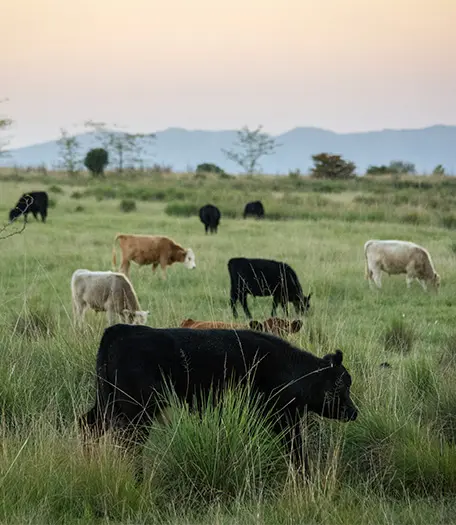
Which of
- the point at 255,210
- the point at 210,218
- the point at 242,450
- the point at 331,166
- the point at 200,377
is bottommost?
the point at 255,210

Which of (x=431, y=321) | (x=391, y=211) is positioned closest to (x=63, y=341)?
(x=431, y=321)

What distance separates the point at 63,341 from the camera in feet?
22.9

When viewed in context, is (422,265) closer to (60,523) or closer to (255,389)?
(255,389)

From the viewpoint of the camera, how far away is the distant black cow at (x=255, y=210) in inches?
1190

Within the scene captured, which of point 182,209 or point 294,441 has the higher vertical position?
point 294,441

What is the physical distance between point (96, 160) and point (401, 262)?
157 ft

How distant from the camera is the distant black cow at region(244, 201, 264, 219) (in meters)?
30.2

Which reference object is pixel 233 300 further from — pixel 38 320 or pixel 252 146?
pixel 252 146

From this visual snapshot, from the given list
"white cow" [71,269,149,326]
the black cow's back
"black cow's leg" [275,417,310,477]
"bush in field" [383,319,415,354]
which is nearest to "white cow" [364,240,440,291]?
the black cow's back

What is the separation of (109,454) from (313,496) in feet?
3.85

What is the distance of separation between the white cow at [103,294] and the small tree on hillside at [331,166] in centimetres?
6145

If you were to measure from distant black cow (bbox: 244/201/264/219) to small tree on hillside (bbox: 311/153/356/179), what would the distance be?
41775mm

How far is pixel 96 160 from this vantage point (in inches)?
2376

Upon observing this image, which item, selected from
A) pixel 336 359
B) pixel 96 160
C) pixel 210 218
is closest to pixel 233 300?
pixel 336 359
